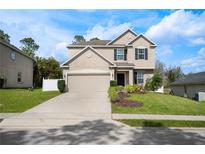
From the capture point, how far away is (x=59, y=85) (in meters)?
25.4

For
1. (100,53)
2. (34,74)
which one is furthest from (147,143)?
(34,74)

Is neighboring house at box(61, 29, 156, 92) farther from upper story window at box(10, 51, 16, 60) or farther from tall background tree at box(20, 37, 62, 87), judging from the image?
tall background tree at box(20, 37, 62, 87)

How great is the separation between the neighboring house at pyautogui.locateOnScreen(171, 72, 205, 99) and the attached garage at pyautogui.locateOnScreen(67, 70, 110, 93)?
932cm

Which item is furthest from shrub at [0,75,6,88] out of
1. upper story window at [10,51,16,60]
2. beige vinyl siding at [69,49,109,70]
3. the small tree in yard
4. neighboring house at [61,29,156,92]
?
the small tree in yard

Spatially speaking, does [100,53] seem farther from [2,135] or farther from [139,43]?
[2,135]

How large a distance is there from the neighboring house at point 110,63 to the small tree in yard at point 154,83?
1791 millimetres

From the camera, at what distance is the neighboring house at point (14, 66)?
28.2m

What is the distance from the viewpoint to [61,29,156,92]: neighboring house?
27.1m

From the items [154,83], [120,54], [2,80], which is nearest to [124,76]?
[120,54]

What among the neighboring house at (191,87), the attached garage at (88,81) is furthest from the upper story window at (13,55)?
the neighboring house at (191,87)

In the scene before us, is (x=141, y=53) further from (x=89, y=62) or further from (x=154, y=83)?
(x=89, y=62)

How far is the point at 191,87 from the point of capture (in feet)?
107

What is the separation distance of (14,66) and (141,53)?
1465 centimetres
